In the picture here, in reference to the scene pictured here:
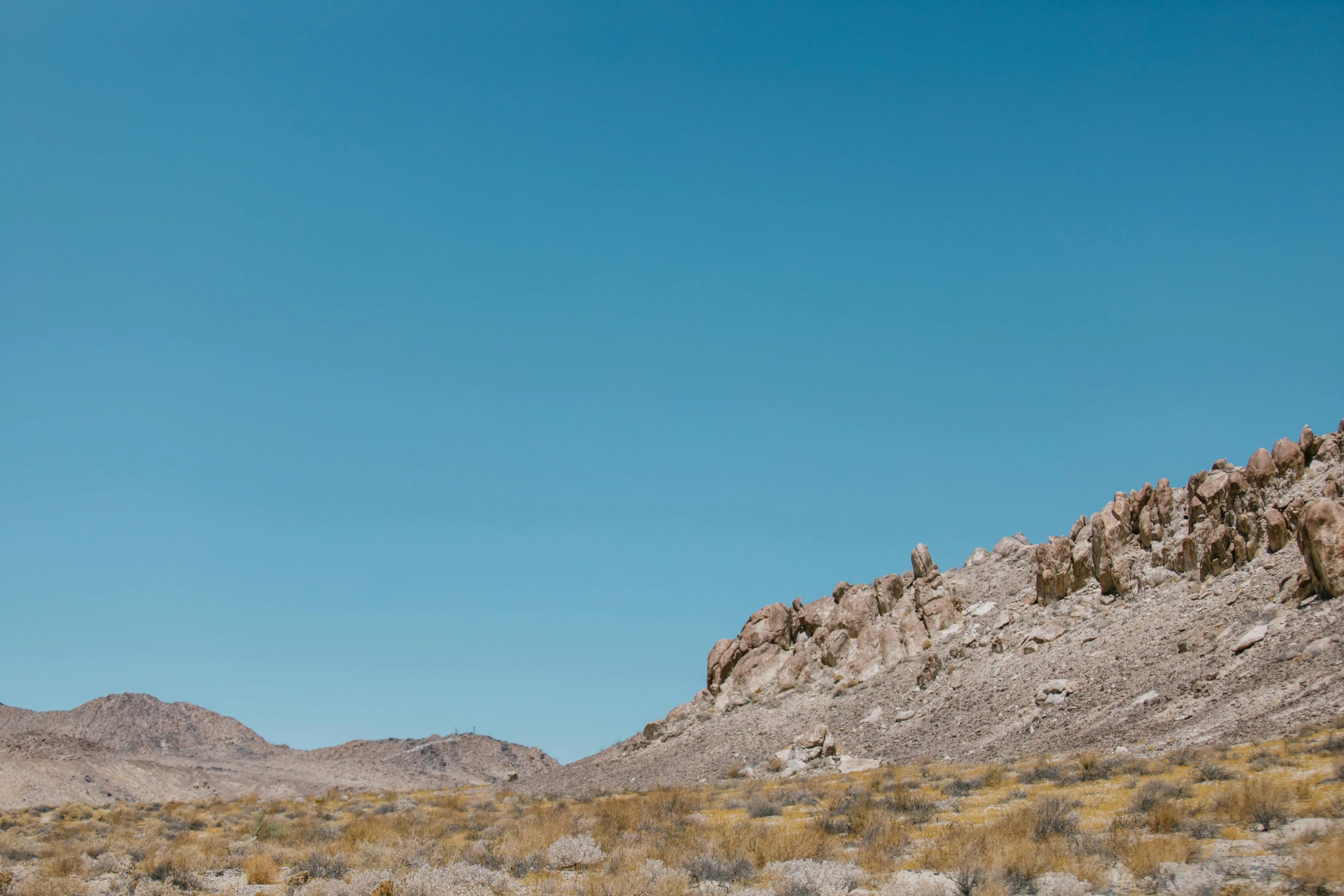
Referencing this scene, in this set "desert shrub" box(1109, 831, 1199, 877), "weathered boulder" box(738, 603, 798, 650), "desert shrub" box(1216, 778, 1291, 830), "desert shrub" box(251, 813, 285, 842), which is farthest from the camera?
"weathered boulder" box(738, 603, 798, 650)

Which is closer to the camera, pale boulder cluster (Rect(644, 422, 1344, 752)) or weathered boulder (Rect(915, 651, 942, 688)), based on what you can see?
pale boulder cluster (Rect(644, 422, 1344, 752))

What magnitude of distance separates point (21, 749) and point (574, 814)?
107359mm

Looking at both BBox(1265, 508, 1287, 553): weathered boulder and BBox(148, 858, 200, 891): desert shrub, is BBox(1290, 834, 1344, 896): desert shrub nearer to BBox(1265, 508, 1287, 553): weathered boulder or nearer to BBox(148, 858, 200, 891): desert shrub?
BBox(148, 858, 200, 891): desert shrub

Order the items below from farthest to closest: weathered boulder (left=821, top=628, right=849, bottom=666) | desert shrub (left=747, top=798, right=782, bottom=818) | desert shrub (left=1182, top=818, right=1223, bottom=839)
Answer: weathered boulder (left=821, top=628, right=849, bottom=666) < desert shrub (left=747, top=798, right=782, bottom=818) < desert shrub (left=1182, top=818, right=1223, bottom=839)

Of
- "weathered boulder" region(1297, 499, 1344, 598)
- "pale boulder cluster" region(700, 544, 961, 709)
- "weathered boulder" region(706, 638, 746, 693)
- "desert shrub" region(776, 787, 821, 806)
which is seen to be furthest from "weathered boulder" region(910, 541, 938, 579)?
"desert shrub" region(776, 787, 821, 806)

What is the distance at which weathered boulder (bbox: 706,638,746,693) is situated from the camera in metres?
71.5

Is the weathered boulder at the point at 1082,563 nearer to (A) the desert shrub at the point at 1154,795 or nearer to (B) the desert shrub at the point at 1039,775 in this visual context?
(B) the desert shrub at the point at 1039,775

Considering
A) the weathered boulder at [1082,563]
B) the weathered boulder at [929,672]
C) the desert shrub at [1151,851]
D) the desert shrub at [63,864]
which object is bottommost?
the desert shrub at [1151,851]

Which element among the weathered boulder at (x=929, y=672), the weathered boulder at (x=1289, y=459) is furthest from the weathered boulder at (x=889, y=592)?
the weathered boulder at (x=1289, y=459)

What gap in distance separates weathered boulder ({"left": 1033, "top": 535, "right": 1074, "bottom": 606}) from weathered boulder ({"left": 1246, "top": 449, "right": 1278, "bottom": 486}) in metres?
11.2

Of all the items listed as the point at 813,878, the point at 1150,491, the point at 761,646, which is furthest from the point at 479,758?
the point at 813,878

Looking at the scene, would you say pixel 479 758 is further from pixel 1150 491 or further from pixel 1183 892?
pixel 1183 892

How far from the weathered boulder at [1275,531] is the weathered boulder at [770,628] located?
34.3 m

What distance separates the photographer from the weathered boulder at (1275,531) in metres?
44.2
